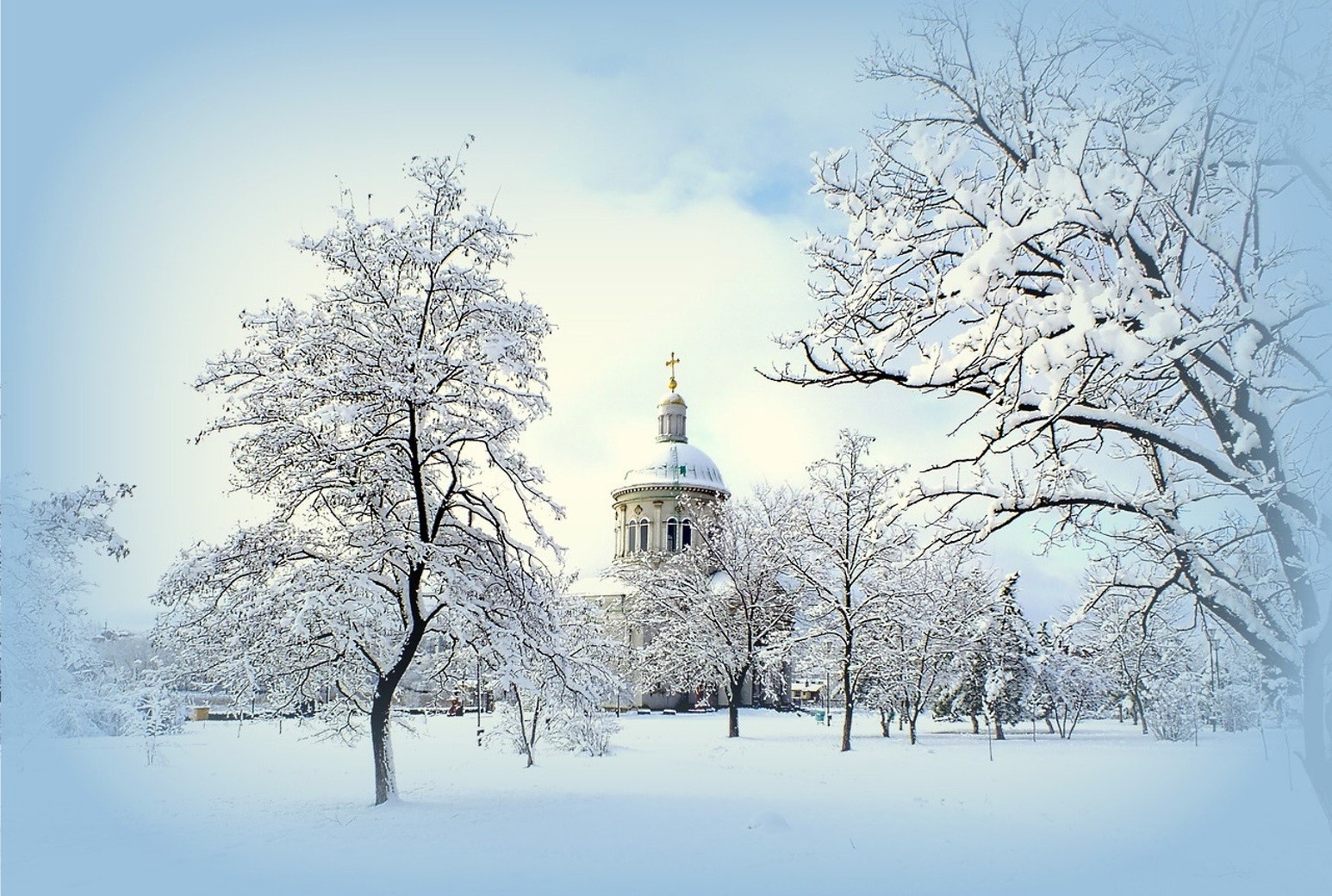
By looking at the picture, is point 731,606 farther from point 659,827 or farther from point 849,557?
point 659,827

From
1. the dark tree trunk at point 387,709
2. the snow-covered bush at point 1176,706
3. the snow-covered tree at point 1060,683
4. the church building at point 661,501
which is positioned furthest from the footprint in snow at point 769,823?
the church building at point 661,501

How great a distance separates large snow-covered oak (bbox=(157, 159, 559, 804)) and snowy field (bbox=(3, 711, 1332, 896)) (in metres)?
2.42

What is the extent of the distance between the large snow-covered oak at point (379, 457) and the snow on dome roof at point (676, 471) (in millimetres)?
50220

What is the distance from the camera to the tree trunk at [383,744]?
1436cm

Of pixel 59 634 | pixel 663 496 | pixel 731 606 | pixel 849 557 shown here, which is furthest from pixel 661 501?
pixel 59 634

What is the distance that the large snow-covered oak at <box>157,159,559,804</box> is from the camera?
534 inches

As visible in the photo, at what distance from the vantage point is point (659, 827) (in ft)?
39.8

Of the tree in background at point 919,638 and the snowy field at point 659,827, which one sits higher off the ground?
the tree in background at point 919,638

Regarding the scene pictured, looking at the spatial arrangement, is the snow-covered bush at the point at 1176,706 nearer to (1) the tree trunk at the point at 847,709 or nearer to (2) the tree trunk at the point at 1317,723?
(1) the tree trunk at the point at 847,709

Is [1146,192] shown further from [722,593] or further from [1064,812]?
[722,593]

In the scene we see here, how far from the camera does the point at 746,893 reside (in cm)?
861

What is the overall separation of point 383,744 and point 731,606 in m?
25.1

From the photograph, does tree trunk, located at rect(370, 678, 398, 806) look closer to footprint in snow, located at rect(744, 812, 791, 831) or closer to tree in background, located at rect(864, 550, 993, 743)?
footprint in snow, located at rect(744, 812, 791, 831)

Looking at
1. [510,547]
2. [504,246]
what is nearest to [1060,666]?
[510,547]
